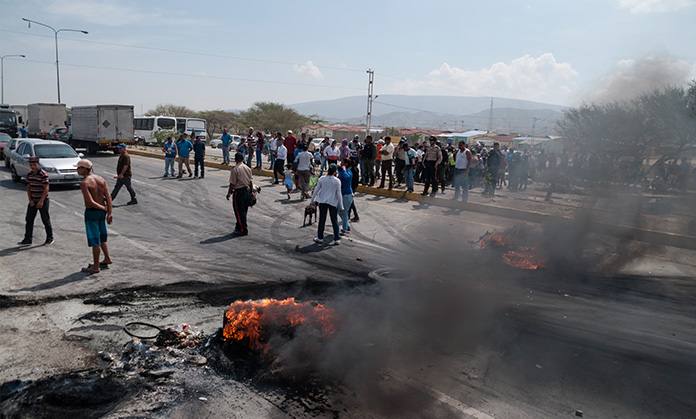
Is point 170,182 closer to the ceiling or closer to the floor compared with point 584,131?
closer to the floor

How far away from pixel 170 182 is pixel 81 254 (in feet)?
32.1

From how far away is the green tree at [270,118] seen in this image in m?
72.8

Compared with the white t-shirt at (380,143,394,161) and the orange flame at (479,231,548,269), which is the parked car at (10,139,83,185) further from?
the orange flame at (479,231,548,269)

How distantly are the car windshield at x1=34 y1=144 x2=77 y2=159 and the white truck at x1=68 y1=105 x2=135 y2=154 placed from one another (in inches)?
466

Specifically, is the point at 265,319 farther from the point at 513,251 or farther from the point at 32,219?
the point at 32,219

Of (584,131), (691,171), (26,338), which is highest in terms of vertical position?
(584,131)

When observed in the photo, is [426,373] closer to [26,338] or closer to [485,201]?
[26,338]

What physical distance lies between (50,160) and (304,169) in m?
8.50

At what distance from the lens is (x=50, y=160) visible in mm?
14992

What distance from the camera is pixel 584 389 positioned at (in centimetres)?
422

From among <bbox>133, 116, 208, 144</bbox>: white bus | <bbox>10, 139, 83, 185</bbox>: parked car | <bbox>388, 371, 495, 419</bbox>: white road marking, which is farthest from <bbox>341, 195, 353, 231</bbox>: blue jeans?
<bbox>133, 116, 208, 144</bbox>: white bus

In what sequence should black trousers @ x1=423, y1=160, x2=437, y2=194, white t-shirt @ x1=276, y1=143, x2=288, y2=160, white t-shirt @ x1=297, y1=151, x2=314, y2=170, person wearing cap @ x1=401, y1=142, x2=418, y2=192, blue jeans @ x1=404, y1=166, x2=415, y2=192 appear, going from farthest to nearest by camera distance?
white t-shirt @ x1=276, y1=143, x2=288, y2=160, blue jeans @ x1=404, y1=166, x2=415, y2=192, person wearing cap @ x1=401, y1=142, x2=418, y2=192, black trousers @ x1=423, y1=160, x2=437, y2=194, white t-shirt @ x1=297, y1=151, x2=314, y2=170

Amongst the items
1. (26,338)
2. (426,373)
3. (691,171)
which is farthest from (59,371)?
(691,171)

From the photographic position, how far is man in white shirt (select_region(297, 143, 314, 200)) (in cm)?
1372
